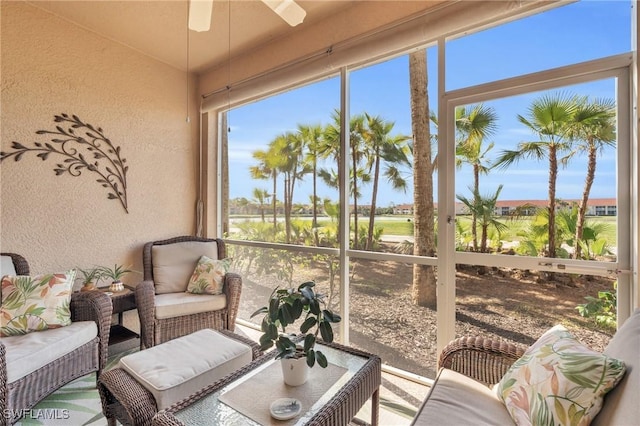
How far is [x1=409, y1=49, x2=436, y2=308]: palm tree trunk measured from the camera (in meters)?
2.14

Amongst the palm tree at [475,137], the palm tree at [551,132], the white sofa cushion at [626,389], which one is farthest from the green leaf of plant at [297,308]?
the palm tree at [551,132]

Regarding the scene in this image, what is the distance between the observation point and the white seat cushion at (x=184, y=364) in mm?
1366

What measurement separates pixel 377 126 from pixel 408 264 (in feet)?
3.74

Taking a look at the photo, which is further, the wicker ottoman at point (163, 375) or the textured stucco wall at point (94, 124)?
the textured stucco wall at point (94, 124)

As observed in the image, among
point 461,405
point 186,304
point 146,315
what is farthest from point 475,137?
point 146,315

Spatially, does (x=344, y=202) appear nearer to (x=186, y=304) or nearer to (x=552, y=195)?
(x=552, y=195)

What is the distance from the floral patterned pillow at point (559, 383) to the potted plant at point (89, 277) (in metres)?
3.04

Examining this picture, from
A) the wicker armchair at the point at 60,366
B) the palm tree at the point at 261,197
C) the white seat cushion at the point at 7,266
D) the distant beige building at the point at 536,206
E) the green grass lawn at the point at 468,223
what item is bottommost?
the wicker armchair at the point at 60,366

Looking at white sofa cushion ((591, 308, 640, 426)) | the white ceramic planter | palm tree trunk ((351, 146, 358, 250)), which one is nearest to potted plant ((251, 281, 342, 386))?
the white ceramic planter

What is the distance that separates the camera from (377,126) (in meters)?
2.37

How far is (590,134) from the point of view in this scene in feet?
5.43

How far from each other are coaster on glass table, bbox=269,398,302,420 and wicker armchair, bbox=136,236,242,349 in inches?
62.5

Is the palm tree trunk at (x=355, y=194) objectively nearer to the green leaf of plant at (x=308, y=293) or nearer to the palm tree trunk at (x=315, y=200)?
the palm tree trunk at (x=315, y=200)

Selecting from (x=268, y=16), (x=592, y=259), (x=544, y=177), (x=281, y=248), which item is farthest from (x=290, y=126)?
(x=592, y=259)
